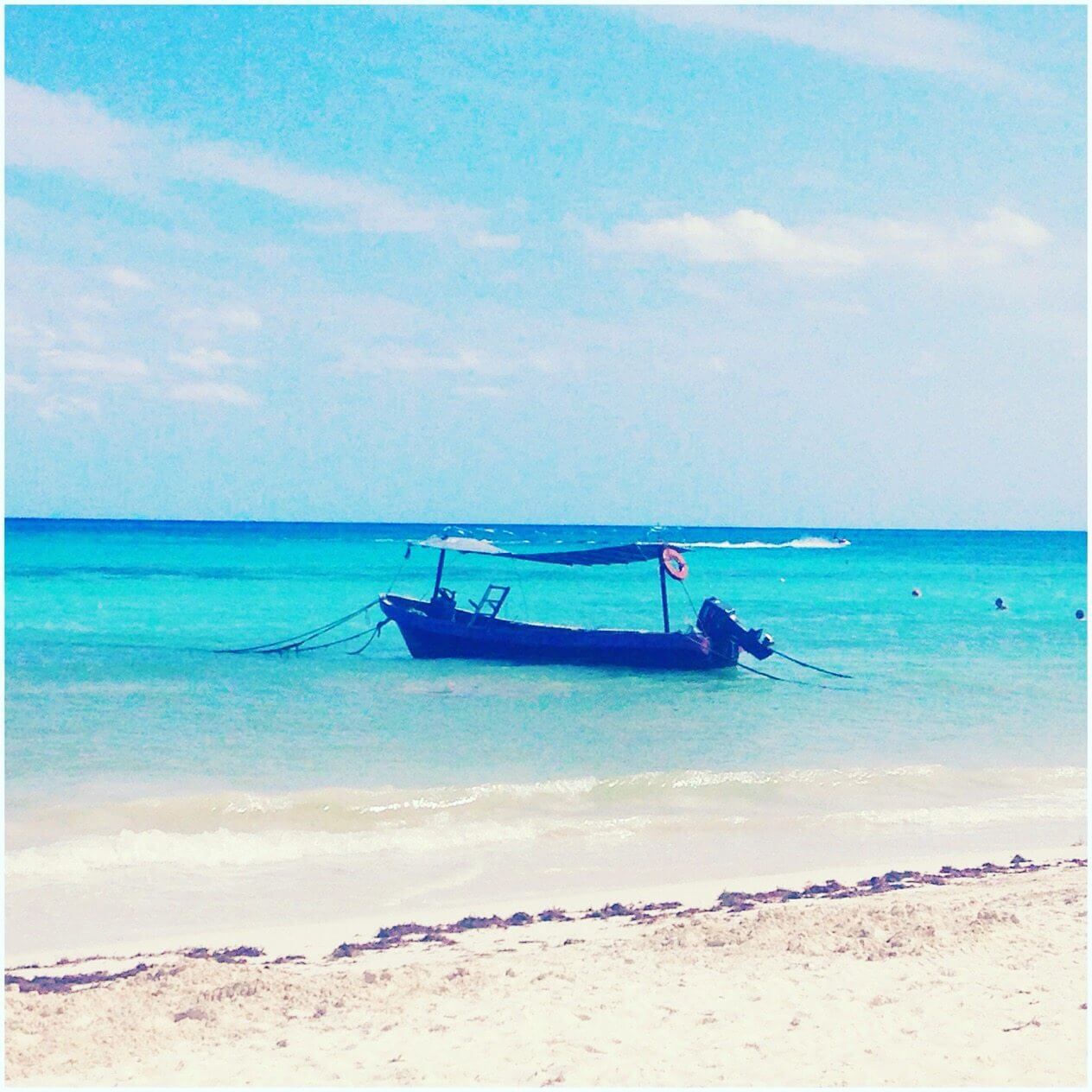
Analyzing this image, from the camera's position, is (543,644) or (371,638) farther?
(371,638)

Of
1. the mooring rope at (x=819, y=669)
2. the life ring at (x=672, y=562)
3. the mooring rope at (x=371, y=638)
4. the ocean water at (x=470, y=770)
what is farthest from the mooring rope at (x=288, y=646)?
the mooring rope at (x=819, y=669)

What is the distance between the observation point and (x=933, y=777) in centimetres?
1412

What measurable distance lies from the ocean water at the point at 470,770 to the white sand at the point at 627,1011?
1731 millimetres

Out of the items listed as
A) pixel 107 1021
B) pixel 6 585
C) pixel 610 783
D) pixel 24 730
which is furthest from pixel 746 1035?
pixel 6 585

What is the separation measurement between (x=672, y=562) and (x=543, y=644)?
130 inches

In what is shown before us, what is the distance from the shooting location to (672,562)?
2136cm

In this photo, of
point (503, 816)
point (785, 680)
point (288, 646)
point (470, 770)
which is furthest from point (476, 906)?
point (288, 646)

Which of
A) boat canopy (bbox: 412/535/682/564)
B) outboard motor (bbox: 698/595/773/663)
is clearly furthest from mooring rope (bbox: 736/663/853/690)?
boat canopy (bbox: 412/535/682/564)

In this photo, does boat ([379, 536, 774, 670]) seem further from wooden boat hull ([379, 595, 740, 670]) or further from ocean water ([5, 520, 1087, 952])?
ocean water ([5, 520, 1087, 952])

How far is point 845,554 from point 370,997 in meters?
85.4

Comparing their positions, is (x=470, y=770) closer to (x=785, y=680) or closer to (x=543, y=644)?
(x=543, y=644)

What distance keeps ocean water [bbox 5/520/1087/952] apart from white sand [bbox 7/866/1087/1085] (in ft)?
5.68

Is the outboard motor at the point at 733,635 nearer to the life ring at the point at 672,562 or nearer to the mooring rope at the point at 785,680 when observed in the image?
the mooring rope at the point at 785,680

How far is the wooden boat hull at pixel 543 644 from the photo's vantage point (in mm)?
22359
